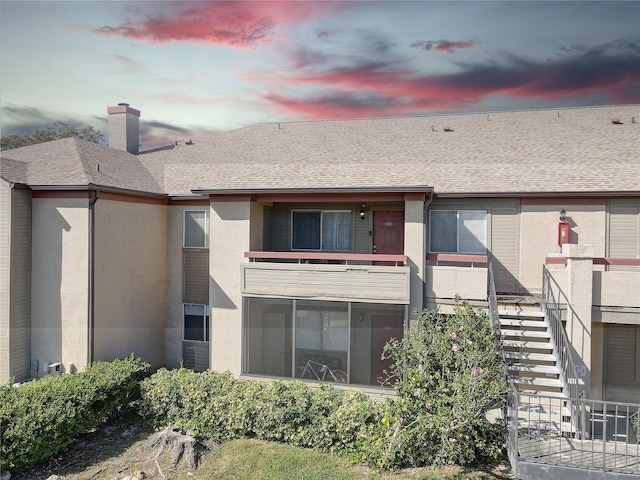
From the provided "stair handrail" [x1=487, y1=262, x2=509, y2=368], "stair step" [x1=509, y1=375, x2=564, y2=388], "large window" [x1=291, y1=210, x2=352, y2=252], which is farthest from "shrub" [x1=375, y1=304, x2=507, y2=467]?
"large window" [x1=291, y1=210, x2=352, y2=252]

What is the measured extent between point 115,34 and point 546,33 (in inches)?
588

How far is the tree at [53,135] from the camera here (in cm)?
3123

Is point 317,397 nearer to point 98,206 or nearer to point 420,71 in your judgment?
point 98,206

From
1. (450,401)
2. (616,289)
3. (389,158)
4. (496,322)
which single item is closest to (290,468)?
(450,401)

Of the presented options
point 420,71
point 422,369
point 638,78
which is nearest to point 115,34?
point 420,71

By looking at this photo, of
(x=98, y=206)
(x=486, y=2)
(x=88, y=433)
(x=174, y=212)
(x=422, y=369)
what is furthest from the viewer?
(x=486, y=2)

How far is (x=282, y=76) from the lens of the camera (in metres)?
16.5

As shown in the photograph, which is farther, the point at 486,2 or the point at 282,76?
the point at 282,76

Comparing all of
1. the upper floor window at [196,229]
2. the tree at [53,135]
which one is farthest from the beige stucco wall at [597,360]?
the tree at [53,135]

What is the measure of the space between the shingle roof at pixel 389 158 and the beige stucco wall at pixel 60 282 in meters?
0.87

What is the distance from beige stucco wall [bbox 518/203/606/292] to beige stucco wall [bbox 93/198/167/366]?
1072 centimetres

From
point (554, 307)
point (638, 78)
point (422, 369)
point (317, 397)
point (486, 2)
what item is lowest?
point (317, 397)

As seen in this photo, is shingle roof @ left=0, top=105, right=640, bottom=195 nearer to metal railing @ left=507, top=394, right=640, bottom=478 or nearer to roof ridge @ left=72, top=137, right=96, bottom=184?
roof ridge @ left=72, top=137, right=96, bottom=184

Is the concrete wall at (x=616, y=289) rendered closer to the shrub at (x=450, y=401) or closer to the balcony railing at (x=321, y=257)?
the shrub at (x=450, y=401)
